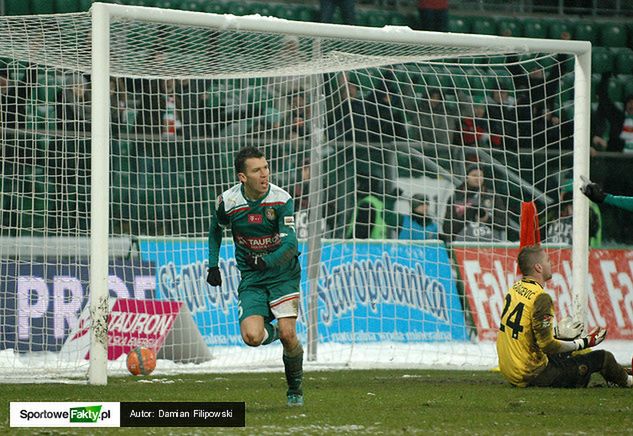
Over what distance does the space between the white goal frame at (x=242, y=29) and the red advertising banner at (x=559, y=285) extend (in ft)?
5.51

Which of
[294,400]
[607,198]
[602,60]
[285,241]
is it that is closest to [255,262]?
[285,241]

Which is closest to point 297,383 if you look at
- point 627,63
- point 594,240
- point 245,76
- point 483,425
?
point 483,425

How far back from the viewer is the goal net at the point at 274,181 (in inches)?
412

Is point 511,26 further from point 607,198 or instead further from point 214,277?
point 214,277

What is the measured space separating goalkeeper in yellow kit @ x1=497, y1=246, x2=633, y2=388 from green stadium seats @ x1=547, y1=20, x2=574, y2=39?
31.4 feet

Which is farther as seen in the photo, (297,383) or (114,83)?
(114,83)

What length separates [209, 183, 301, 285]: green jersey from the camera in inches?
293

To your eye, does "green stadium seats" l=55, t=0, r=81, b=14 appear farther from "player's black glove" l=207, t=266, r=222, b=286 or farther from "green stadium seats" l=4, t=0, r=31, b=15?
"player's black glove" l=207, t=266, r=222, b=286

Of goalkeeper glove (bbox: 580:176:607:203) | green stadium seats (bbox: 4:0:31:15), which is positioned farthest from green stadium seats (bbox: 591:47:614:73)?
goalkeeper glove (bbox: 580:176:607:203)

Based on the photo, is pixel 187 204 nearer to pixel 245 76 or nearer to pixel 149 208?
pixel 149 208

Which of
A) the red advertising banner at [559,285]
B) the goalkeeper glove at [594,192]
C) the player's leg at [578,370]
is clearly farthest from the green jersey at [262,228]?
the red advertising banner at [559,285]

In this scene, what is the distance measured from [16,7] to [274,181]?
4731 millimetres

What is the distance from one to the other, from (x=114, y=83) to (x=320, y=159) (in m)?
2.53

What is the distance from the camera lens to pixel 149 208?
1195cm
